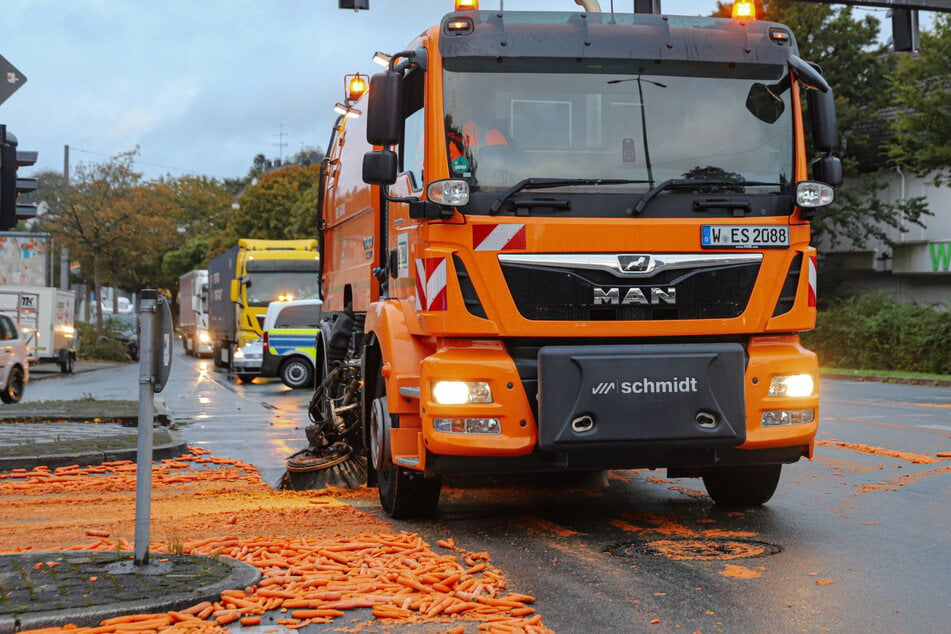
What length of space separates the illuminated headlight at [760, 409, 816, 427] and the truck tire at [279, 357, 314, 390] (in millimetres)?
20006

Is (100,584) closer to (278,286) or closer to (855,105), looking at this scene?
(278,286)

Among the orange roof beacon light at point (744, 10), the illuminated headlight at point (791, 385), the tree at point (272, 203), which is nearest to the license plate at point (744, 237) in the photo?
the illuminated headlight at point (791, 385)

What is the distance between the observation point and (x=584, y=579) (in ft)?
18.9

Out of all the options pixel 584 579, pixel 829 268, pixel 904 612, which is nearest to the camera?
pixel 904 612

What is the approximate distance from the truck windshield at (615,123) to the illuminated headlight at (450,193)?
11 centimetres

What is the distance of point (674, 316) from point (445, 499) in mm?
2633

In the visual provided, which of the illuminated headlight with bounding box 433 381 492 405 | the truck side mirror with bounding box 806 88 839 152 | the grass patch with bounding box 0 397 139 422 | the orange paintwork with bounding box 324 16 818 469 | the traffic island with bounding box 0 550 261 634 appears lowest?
the traffic island with bounding box 0 550 261 634

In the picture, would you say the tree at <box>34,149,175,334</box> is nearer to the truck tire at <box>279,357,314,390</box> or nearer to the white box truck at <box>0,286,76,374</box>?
the white box truck at <box>0,286,76,374</box>

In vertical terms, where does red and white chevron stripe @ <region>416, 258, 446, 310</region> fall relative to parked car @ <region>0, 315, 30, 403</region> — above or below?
above

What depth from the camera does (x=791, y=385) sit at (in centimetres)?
693

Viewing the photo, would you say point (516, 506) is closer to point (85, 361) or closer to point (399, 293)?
point (399, 293)

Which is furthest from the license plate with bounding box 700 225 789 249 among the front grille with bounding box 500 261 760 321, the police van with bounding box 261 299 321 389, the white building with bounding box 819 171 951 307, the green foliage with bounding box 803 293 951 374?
the white building with bounding box 819 171 951 307

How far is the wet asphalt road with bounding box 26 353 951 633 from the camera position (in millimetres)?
5094

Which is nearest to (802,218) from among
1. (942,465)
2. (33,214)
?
(942,465)
